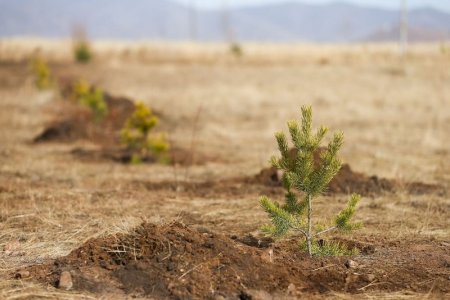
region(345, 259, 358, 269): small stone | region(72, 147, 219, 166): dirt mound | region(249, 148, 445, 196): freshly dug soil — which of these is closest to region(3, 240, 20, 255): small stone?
region(345, 259, 358, 269): small stone

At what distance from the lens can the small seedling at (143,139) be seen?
1034 cm

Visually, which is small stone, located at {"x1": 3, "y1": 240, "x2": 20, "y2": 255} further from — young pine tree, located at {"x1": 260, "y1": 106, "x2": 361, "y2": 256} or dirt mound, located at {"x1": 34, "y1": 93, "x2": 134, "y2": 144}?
dirt mound, located at {"x1": 34, "y1": 93, "x2": 134, "y2": 144}

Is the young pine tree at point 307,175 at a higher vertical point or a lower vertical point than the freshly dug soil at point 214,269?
higher

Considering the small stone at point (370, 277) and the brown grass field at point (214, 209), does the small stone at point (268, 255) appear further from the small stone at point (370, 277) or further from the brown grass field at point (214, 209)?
the small stone at point (370, 277)

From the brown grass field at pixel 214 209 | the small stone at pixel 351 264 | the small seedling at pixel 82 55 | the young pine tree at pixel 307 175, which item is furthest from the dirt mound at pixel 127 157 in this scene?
the small seedling at pixel 82 55

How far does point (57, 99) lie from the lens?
20.4 meters

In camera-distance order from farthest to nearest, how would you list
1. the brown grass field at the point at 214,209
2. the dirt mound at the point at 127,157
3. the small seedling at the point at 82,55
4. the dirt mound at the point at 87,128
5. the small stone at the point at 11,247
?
the small seedling at the point at 82,55 < the dirt mound at the point at 87,128 < the dirt mound at the point at 127,157 < the small stone at the point at 11,247 < the brown grass field at the point at 214,209

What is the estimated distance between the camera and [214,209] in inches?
282

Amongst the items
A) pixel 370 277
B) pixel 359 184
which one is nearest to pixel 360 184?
pixel 359 184

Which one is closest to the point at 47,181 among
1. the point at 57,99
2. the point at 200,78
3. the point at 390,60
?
the point at 57,99

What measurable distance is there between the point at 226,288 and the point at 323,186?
4.19ft

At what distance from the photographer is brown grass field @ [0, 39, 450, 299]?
15.4 ft

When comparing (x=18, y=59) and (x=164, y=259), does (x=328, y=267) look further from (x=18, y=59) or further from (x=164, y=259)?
(x=18, y=59)

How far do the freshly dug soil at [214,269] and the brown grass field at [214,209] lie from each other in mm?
12
